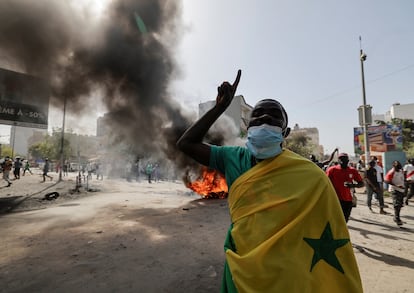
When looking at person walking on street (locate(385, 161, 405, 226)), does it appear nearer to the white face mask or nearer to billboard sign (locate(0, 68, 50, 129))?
the white face mask

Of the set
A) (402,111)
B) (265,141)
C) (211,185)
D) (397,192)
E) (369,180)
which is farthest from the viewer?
(402,111)

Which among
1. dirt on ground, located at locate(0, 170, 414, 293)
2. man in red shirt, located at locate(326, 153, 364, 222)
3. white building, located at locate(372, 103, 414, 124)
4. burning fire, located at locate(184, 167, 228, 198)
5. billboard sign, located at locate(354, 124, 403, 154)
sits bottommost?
dirt on ground, located at locate(0, 170, 414, 293)

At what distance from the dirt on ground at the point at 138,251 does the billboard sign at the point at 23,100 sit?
430 cm

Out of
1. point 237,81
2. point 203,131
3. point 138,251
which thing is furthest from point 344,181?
point 203,131

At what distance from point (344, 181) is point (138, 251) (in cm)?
355

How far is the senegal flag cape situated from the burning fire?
29.6 feet

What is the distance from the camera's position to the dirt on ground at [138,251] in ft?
9.24

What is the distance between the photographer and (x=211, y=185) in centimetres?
1055

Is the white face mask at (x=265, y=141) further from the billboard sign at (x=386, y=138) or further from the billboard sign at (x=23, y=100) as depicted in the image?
the billboard sign at (x=386, y=138)

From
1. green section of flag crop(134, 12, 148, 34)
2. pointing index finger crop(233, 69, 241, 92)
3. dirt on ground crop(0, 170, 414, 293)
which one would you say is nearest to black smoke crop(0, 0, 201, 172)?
green section of flag crop(134, 12, 148, 34)

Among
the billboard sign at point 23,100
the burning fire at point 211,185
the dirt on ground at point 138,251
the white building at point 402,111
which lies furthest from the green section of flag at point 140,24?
the white building at point 402,111

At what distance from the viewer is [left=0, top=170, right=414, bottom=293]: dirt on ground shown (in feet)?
9.24

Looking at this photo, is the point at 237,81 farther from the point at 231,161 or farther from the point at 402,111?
the point at 402,111

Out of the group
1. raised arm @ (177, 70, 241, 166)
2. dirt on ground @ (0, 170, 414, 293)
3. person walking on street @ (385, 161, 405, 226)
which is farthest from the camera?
person walking on street @ (385, 161, 405, 226)
